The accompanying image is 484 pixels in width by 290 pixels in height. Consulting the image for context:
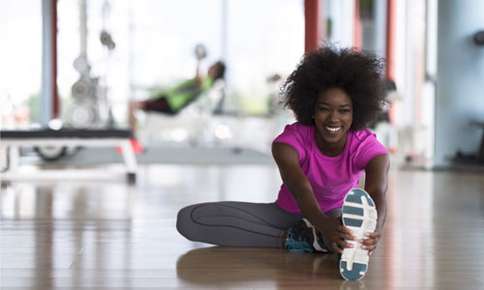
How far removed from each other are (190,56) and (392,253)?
8.84m

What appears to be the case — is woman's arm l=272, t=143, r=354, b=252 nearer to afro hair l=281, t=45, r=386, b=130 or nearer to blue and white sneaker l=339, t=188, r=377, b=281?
blue and white sneaker l=339, t=188, r=377, b=281

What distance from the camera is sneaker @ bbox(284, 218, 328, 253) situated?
8.39 ft

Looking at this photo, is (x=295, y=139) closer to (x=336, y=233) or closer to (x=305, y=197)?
(x=305, y=197)

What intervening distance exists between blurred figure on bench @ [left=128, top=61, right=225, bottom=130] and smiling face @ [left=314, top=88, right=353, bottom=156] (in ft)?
23.2

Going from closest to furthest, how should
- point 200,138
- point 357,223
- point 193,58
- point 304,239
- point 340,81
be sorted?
point 357,223
point 340,81
point 304,239
point 200,138
point 193,58

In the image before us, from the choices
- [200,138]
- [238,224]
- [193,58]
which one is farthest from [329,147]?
[193,58]

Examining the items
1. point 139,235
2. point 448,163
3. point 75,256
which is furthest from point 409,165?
point 75,256

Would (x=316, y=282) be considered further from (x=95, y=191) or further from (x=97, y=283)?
(x=95, y=191)

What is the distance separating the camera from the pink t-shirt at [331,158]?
2434 mm

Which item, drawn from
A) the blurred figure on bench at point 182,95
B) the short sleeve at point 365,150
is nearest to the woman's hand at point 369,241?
the short sleeve at point 365,150

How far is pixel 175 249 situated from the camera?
2664 millimetres

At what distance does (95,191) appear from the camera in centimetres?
477

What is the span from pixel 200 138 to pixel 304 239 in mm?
7705

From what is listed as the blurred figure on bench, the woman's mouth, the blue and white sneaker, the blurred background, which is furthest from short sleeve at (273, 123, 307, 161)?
the blurred figure on bench
